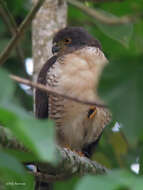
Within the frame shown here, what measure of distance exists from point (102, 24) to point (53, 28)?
2.75 metres

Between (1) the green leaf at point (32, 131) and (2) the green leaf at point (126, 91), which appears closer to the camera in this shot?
(1) the green leaf at point (32, 131)

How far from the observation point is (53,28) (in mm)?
5145

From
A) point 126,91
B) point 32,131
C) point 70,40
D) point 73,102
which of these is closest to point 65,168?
point 73,102

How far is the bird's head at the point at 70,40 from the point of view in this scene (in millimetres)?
5033

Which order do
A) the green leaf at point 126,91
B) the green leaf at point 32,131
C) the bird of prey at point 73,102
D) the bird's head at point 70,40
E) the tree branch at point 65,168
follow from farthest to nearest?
1. the bird's head at point 70,40
2. the bird of prey at point 73,102
3. the tree branch at point 65,168
4. the green leaf at point 126,91
5. the green leaf at point 32,131

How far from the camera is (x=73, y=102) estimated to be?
4.30m

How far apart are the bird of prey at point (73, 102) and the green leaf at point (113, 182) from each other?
6.86ft

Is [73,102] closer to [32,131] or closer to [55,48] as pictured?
[55,48]

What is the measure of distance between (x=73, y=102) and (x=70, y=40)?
1.12 m

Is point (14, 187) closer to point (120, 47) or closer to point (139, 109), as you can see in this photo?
point (139, 109)

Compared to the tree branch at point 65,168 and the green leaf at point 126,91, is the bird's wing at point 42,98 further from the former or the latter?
the green leaf at point 126,91

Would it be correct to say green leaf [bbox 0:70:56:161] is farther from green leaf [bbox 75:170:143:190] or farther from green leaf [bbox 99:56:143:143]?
green leaf [bbox 99:56:143:143]

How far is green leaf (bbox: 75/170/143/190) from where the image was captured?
1.59 meters

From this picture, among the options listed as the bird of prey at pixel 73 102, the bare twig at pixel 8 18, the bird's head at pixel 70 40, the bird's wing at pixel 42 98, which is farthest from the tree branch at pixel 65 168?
the bird's head at pixel 70 40
